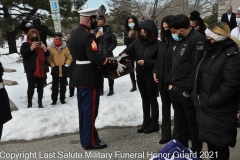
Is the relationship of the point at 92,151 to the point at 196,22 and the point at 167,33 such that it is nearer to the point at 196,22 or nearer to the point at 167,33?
the point at 167,33

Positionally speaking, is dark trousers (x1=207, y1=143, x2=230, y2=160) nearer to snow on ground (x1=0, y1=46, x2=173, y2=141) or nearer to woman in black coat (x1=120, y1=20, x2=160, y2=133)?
woman in black coat (x1=120, y1=20, x2=160, y2=133)

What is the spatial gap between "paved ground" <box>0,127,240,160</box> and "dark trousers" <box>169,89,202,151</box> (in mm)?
332

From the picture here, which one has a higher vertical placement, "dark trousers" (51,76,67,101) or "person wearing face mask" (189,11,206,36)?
"person wearing face mask" (189,11,206,36)

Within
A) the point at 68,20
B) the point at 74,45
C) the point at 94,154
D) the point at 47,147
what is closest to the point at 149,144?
the point at 94,154

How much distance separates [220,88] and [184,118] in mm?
1167

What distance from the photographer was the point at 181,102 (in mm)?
3811

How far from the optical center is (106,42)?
7.29 meters

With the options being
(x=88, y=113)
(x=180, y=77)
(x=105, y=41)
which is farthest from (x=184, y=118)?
(x=105, y=41)

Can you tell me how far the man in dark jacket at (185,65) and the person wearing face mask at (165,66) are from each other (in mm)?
204

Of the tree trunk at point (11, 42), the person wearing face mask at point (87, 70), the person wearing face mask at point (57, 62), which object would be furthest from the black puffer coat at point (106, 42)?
the tree trunk at point (11, 42)

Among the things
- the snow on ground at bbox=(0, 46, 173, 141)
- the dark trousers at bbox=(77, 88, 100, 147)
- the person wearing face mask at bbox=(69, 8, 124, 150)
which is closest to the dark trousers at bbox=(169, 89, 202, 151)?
the person wearing face mask at bbox=(69, 8, 124, 150)

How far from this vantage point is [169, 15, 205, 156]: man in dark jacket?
11.7ft

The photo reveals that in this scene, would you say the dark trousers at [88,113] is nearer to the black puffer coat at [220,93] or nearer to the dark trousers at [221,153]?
the black puffer coat at [220,93]

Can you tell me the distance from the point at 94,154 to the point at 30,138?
1331 mm
